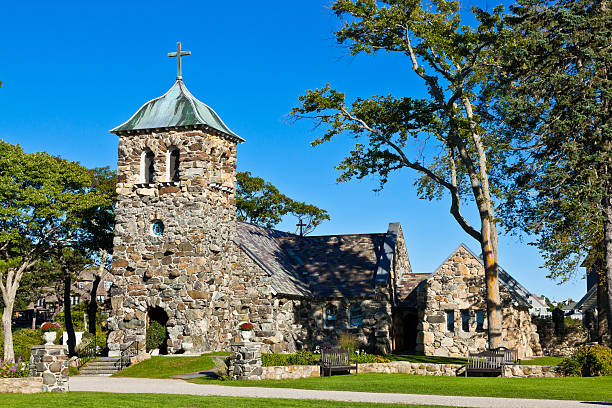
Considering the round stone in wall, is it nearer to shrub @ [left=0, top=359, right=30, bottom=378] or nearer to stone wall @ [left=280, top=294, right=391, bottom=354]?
stone wall @ [left=280, top=294, right=391, bottom=354]

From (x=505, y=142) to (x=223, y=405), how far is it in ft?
51.9

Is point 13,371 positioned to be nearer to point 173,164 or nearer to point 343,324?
point 173,164

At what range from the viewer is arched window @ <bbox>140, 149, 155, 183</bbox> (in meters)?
36.1

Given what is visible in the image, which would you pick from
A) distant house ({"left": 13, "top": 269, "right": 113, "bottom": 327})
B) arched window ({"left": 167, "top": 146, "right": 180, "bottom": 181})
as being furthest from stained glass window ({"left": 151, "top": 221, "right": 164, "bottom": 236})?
distant house ({"left": 13, "top": 269, "right": 113, "bottom": 327})

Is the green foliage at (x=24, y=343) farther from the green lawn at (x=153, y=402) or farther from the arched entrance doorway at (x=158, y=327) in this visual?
the green lawn at (x=153, y=402)

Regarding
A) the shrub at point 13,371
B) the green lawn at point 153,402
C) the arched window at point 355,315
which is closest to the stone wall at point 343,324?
the arched window at point 355,315

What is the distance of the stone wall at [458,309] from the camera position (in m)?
35.3

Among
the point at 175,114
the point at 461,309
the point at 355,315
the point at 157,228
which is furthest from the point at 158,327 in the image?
the point at 461,309

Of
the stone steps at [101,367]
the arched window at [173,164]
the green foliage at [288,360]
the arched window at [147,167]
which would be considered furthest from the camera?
the arched window at [147,167]

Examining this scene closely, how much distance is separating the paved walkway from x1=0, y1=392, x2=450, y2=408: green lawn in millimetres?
1273

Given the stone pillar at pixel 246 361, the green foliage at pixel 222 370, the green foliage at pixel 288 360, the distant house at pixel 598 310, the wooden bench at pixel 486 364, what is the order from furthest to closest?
the distant house at pixel 598 310
the green foliage at pixel 288 360
the wooden bench at pixel 486 364
the green foliage at pixel 222 370
the stone pillar at pixel 246 361

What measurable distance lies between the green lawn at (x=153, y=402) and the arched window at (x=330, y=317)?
18653 millimetres

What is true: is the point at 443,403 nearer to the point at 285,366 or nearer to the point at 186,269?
the point at 285,366

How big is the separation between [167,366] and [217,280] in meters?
6.05
